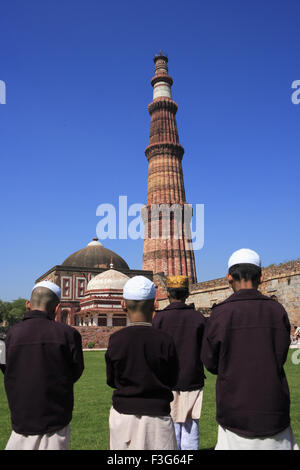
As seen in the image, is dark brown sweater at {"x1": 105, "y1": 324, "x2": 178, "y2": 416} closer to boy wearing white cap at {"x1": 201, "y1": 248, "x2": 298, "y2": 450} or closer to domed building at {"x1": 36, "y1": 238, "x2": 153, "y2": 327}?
boy wearing white cap at {"x1": 201, "y1": 248, "x2": 298, "y2": 450}

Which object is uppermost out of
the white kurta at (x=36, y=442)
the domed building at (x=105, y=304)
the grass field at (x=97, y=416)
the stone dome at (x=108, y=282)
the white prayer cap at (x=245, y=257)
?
the stone dome at (x=108, y=282)

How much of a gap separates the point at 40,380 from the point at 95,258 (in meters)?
41.8

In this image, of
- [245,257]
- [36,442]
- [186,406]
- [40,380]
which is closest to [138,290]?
[245,257]

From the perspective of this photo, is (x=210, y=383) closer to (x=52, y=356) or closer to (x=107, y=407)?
(x=107, y=407)

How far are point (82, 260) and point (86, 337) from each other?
21.3 meters

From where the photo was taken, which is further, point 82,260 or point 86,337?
point 82,260

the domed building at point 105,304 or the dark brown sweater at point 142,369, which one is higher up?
the domed building at point 105,304

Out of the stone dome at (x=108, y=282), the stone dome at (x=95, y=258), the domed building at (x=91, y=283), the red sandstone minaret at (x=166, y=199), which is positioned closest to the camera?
the domed building at (x=91, y=283)

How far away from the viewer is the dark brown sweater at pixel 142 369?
2.65 metres

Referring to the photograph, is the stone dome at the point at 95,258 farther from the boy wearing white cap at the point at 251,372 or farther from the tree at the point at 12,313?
the boy wearing white cap at the point at 251,372

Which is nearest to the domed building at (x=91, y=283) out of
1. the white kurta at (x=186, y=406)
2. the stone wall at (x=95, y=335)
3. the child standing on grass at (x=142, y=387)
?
the stone wall at (x=95, y=335)

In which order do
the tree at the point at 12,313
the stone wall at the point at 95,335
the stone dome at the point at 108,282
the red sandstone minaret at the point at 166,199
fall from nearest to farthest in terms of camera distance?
the stone wall at the point at 95,335, the stone dome at the point at 108,282, the red sandstone minaret at the point at 166,199, the tree at the point at 12,313

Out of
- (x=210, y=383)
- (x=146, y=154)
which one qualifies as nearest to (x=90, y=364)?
(x=210, y=383)

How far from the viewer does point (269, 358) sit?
8.29 ft
